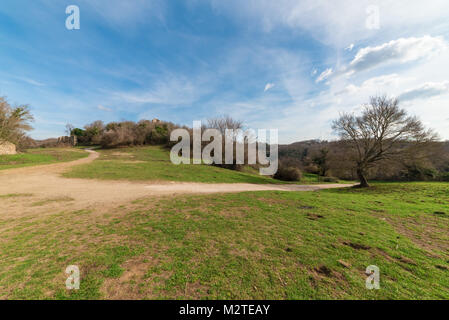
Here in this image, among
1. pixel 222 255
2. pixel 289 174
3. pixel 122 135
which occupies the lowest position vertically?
pixel 289 174

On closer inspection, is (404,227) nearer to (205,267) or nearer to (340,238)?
(340,238)

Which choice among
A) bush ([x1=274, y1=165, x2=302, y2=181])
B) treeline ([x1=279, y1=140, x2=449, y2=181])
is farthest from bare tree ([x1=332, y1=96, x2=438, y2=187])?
bush ([x1=274, y1=165, x2=302, y2=181])

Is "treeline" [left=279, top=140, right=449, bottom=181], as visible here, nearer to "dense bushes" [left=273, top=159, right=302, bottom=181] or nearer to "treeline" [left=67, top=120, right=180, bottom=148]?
"dense bushes" [left=273, top=159, right=302, bottom=181]

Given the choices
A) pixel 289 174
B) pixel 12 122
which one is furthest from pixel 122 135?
pixel 289 174

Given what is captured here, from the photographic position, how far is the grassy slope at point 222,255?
249 centimetres

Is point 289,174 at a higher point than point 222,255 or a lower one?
lower

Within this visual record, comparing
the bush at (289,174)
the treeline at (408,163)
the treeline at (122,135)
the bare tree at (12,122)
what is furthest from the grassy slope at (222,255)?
the treeline at (122,135)

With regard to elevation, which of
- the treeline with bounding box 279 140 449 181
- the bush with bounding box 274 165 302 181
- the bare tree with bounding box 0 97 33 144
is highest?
the bare tree with bounding box 0 97 33 144

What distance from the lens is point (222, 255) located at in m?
3.39

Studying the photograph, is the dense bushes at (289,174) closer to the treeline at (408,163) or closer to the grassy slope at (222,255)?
the treeline at (408,163)

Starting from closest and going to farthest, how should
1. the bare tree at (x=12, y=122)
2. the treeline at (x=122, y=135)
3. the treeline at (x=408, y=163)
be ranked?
the treeline at (x=408, y=163) < the bare tree at (x=12, y=122) < the treeline at (x=122, y=135)

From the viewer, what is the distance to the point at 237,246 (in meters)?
3.80

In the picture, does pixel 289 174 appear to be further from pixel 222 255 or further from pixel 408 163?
pixel 222 255

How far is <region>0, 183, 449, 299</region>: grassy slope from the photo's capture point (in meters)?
2.49
